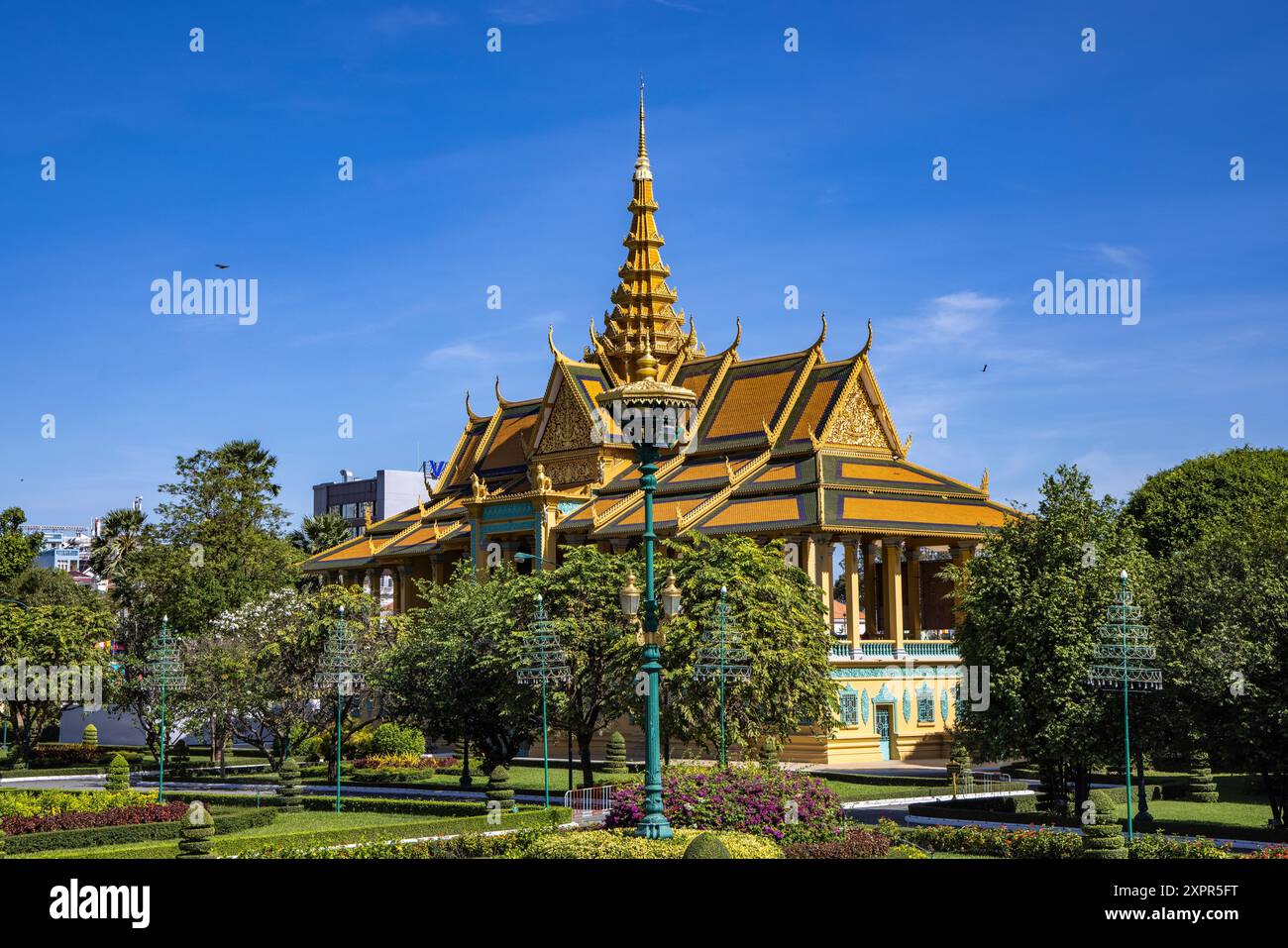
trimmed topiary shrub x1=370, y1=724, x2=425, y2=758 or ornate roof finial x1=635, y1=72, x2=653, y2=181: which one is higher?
ornate roof finial x1=635, y1=72, x2=653, y2=181

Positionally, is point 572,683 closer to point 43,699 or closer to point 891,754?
point 891,754

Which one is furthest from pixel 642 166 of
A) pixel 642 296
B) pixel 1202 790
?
pixel 1202 790

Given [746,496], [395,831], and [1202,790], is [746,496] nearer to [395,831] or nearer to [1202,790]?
[1202,790]

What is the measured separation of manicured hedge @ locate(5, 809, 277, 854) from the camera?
114 feet

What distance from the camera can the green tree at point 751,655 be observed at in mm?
42406

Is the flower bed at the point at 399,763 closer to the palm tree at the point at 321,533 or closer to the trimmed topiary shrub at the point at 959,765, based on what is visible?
the trimmed topiary shrub at the point at 959,765

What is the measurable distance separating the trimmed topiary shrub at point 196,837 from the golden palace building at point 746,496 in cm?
2287

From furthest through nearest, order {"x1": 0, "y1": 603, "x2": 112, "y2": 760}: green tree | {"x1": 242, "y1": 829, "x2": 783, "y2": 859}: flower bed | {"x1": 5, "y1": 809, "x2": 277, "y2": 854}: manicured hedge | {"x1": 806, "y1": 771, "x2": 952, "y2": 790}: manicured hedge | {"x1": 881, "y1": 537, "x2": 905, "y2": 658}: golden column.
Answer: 1. {"x1": 0, "y1": 603, "x2": 112, "y2": 760}: green tree
2. {"x1": 881, "y1": 537, "x2": 905, "y2": 658}: golden column
3. {"x1": 806, "y1": 771, "x2": 952, "y2": 790}: manicured hedge
4. {"x1": 5, "y1": 809, "x2": 277, "y2": 854}: manicured hedge
5. {"x1": 242, "y1": 829, "x2": 783, "y2": 859}: flower bed

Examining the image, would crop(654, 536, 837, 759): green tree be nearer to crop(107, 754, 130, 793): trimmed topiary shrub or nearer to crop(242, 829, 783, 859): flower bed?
crop(242, 829, 783, 859): flower bed

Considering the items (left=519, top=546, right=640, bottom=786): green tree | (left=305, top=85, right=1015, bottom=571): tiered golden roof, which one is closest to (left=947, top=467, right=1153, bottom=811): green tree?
(left=519, top=546, right=640, bottom=786): green tree

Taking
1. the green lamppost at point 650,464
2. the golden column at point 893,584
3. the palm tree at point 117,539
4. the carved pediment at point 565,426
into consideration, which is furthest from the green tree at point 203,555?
the green lamppost at point 650,464

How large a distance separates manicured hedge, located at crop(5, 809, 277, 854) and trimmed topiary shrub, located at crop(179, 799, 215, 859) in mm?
6591
